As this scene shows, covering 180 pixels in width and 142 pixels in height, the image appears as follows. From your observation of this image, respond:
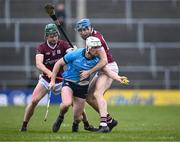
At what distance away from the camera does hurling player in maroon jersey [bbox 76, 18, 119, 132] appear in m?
17.2

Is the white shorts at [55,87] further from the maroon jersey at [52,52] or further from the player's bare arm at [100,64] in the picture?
the player's bare arm at [100,64]

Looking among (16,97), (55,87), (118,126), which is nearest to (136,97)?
(16,97)

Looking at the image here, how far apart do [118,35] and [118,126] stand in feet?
52.8

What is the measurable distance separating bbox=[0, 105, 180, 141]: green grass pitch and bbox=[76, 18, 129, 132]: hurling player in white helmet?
30 cm

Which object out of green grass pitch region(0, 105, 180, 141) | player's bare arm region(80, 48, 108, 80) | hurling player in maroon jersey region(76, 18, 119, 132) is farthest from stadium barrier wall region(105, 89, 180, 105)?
player's bare arm region(80, 48, 108, 80)

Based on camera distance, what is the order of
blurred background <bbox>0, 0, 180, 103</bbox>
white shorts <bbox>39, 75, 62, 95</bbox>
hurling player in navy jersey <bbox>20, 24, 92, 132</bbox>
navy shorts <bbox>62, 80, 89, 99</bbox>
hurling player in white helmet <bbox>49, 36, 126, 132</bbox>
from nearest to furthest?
hurling player in white helmet <bbox>49, 36, 126, 132</bbox> → navy shorts <bbox>62, 80, 89, 99</bbox> → hurling player in navy jersey <bbox>20, 24, 92, 132</bbox> → white shorts <bbox>39, 75, 62, 95</bbox> → blurred background <bbox>0, 0, 180, 103</bbox>

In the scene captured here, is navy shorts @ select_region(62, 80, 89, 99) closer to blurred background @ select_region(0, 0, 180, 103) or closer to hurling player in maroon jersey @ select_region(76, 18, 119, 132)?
hurling player in maroon jersey @ select_region(76, 18, 119, 132)

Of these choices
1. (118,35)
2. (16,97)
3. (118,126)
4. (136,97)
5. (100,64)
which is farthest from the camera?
(118,35)

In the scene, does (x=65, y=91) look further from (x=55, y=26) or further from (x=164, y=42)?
(x=164, y=42)

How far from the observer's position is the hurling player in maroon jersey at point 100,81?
17.2 m

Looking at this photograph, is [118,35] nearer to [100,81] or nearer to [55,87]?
[55,87]

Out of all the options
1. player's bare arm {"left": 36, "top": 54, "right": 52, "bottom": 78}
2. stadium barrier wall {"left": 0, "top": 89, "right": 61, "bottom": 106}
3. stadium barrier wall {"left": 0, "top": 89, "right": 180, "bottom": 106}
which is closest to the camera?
player's bare arm {"left": 36, "top": 54, "right": 52, "bottom": 78}

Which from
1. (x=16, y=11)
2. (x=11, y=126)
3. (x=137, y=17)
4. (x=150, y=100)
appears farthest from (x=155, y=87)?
(x=11, y=126)

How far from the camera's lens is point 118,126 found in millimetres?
20172
